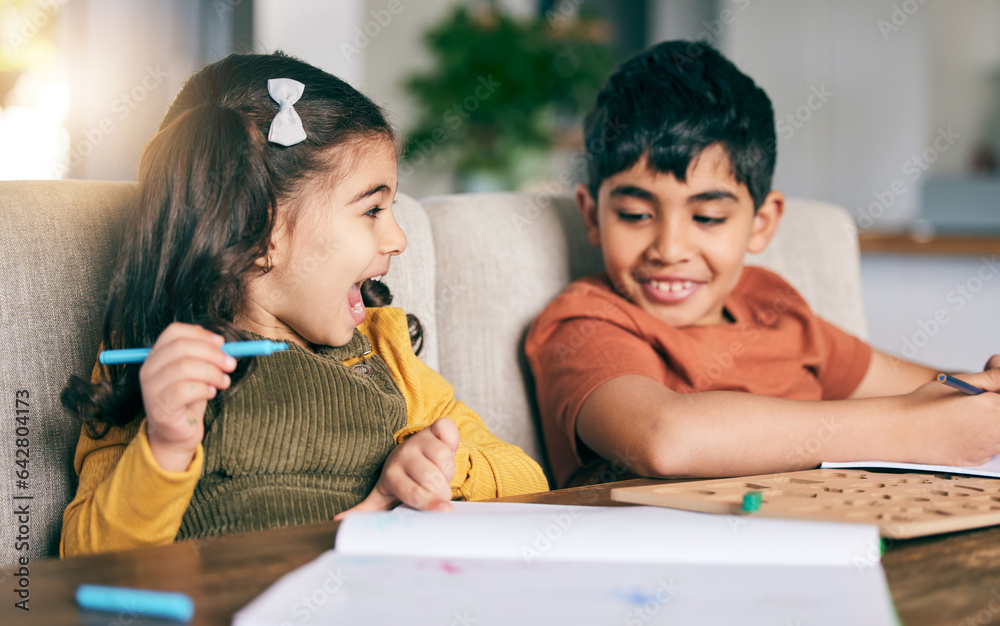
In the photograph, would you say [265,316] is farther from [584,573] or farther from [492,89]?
[492,89]

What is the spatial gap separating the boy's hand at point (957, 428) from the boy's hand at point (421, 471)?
51 centimetres

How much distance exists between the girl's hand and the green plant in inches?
110

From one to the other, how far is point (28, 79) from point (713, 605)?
2.62 m

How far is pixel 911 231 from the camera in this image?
9.73ft

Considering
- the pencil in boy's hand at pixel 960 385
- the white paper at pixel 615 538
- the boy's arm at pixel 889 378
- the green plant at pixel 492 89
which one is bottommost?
the boy's arm at pixel 889 378

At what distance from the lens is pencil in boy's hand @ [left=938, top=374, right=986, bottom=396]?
2.80ft

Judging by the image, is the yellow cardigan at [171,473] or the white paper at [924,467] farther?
the white paper at [924,467]

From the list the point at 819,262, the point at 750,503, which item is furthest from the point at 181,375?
the point at 819,262

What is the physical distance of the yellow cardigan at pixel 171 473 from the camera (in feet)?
2.19

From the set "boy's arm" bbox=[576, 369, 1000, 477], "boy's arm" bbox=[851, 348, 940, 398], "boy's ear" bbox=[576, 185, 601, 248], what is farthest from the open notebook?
"boy's arm" bbox=[851, 348, 940, 398]

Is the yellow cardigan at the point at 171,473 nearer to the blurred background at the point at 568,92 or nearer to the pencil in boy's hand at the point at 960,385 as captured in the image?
the pencil in boy's hand at the point at 960,385

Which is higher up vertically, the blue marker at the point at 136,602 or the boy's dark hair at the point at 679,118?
the boy's dark hair at the point at 679,118

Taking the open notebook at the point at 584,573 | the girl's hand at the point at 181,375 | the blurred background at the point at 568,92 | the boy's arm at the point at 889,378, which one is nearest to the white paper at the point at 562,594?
the open notebook at the point at 584,573

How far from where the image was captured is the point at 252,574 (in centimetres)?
50
